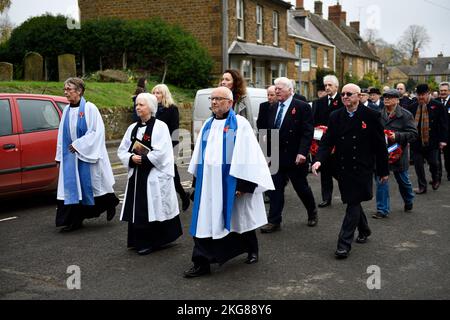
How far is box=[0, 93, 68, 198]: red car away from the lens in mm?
8242

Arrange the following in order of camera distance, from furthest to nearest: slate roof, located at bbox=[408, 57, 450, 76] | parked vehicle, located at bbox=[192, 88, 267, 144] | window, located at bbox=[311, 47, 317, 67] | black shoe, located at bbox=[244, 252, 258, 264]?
1. slate roof, located at bbox=[408, 57, 450, 76]
2. window, located at bbox=[311, 47, 317, 67]
3. parked vehicle, located at bbox=[192, 88, 267, 144]
4. black shoe, located at bbox=[244, 252, 258, 264]

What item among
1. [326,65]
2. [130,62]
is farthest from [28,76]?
[326,65]

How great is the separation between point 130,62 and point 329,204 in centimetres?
1974

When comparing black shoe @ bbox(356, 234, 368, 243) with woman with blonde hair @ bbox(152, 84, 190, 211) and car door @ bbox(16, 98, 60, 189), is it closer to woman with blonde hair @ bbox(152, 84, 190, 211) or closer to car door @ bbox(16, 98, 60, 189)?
woman with blonde hair @ bbox(152, 84, 190, 211)

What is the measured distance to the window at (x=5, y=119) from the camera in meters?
8.30

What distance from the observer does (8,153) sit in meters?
8.20

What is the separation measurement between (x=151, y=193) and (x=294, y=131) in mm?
2265


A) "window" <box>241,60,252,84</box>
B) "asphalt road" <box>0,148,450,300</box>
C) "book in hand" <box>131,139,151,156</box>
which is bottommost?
"asphalt road" <box>0,148,450,300</box>

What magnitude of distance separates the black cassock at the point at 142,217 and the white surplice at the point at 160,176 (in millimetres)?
56

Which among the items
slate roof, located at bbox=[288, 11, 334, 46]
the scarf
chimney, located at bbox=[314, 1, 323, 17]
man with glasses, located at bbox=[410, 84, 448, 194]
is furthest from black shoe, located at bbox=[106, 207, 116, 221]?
chimney, located at bbox=[314, 1, 323, 17]

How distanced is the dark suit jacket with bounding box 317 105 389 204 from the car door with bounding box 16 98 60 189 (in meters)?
4.81

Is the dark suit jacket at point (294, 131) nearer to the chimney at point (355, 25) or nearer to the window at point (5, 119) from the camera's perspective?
the window at point (5, 119)
